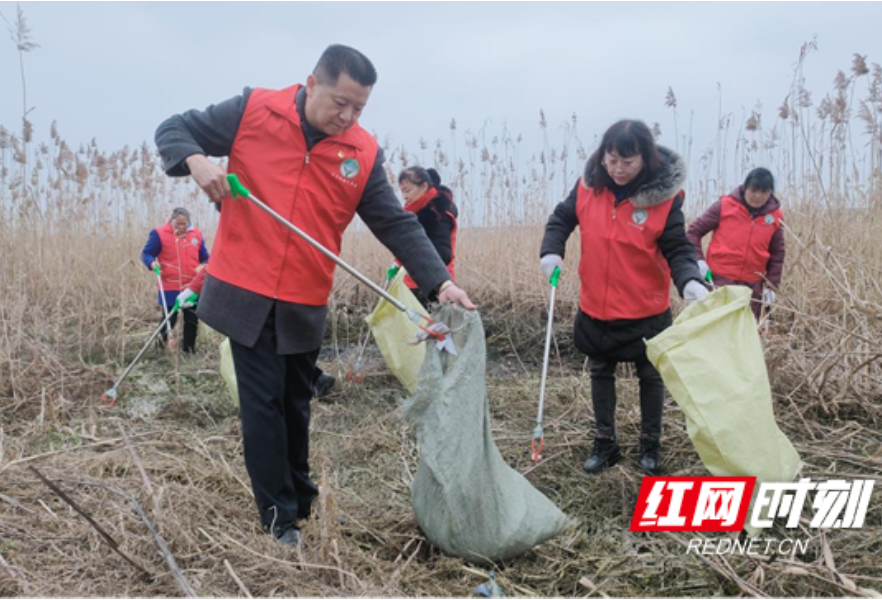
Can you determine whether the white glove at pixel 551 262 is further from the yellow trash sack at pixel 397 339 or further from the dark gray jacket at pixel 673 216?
the yellow trash sack at pixel 397 339

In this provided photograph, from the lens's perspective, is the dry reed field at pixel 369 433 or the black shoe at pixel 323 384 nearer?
the dry reed field at pixel 369 433

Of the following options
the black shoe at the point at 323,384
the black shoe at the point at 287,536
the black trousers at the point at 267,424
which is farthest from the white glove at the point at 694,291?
the black shoe at the point at 323,384

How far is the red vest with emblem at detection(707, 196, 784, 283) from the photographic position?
4.70 meters

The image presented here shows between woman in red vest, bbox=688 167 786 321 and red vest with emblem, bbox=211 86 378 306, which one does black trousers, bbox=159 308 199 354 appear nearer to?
red vest with emblem, bbox=211 86 378 306

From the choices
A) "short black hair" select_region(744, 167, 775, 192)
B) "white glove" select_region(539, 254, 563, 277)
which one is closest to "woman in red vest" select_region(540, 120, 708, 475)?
"white glove" select_region(539, 254, 563, 277)

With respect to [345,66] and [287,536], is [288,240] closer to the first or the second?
[345,66]

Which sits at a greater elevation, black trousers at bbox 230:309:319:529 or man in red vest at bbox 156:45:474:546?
man in red vest at bbox 156:45:474:546

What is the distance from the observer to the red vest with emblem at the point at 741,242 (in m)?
4.70

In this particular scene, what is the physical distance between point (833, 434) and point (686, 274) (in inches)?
45.3

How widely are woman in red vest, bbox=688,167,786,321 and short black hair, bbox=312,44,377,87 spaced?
324cm

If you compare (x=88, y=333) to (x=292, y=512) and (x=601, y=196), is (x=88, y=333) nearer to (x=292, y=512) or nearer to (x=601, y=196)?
(x=292, y=512)

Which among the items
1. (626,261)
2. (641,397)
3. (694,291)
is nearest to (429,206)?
(626,261)

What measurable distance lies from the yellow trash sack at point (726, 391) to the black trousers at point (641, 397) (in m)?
0.58

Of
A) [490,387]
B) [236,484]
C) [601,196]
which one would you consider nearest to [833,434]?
[601,196]
